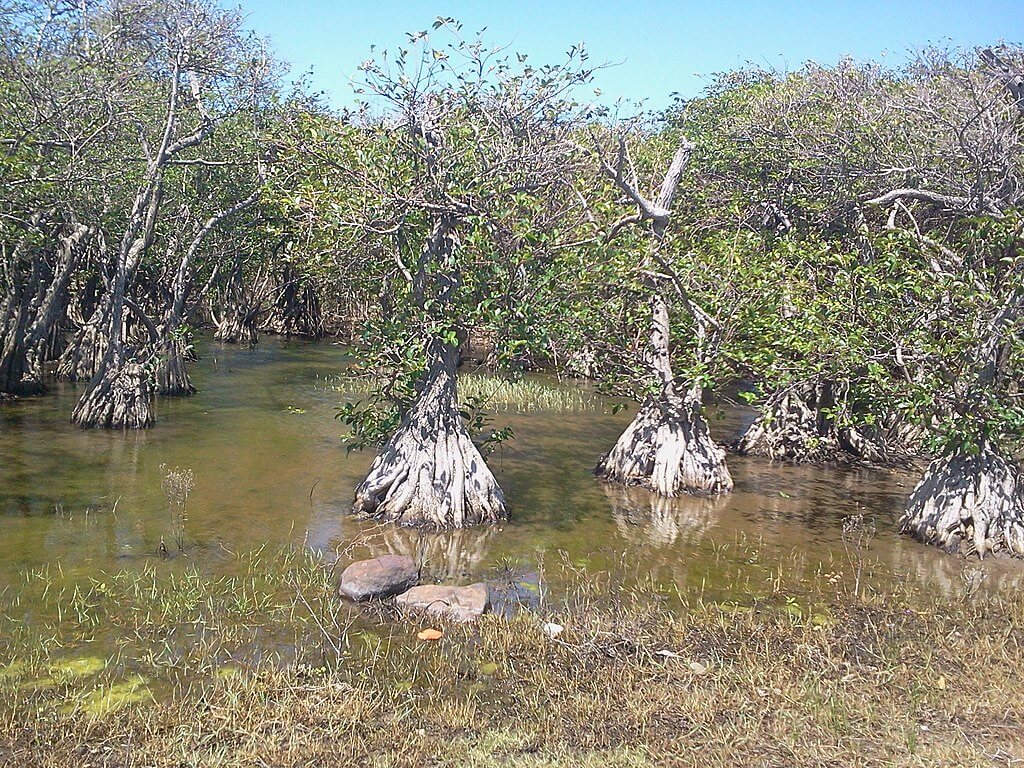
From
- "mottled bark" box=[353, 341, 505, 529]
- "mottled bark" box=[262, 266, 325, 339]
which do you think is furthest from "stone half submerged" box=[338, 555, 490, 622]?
"mottled bark" box=[262, 266, 325, 339]

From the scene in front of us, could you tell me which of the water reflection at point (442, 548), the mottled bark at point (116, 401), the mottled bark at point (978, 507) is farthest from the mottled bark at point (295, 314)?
the mottled bark at point (978, 507)

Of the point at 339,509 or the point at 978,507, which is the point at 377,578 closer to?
the point at 339,509

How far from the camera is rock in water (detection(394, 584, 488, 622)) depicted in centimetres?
793

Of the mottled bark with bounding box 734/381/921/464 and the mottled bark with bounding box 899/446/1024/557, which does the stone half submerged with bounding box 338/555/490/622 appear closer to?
the mottled bark with bounding box 899/446/1024/557

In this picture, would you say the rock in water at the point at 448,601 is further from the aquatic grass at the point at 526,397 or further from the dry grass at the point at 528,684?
the aquatic grass at the point at 526,397

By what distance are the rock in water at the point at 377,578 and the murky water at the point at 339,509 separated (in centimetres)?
77

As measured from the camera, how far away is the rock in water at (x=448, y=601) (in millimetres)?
7930

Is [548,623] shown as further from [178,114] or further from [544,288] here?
[178,114]

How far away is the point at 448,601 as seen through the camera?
26.5 ft

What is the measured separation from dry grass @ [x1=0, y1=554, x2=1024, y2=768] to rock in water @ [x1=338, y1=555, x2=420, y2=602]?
0.22m

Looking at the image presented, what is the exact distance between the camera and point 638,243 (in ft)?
40.5

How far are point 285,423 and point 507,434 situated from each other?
239 inches

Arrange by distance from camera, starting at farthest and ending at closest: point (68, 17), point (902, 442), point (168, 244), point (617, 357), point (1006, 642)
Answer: point (168, 244), point (902, 442), point (617, 357), point (68, 17), point (1006, 642)

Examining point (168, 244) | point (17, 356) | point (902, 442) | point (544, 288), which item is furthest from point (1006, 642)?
point (168, 244)
